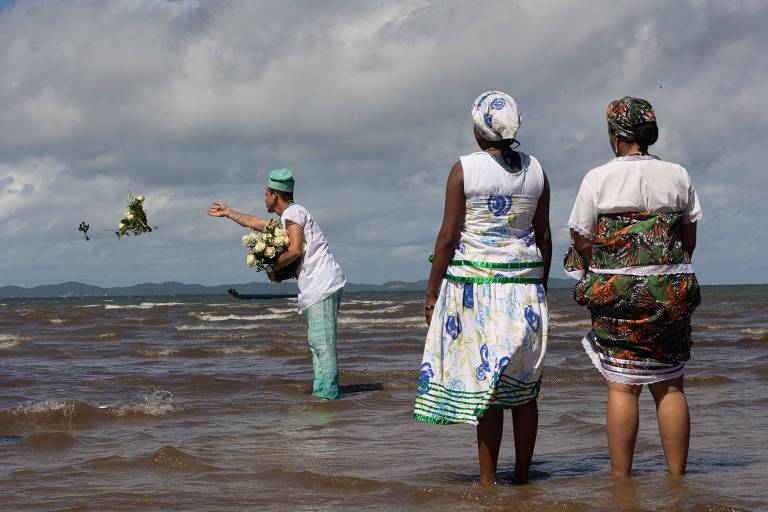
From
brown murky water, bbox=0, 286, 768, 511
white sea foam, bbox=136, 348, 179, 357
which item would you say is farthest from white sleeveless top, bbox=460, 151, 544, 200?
white sea foam, bbox=136, 348, 179, 357

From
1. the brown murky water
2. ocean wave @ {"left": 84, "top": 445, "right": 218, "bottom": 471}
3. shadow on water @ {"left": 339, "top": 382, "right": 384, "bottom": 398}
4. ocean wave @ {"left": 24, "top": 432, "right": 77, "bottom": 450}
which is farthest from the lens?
shadow on water @ {"left": 339, "top": 382, "right": 384, "bottom": 398}

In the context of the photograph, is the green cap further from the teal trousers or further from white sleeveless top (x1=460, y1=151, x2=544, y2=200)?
white sleeveless top (x1=460, y1=151, x2=544, y2=200)

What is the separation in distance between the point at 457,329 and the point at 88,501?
1.83 m

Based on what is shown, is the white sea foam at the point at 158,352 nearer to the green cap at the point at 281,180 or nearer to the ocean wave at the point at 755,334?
the green cap at the point at 281,180

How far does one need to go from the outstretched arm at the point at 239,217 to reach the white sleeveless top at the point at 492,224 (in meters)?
3.56

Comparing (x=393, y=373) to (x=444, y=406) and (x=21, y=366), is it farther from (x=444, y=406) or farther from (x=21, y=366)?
(x=444, y=406)

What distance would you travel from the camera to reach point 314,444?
590 centimetres

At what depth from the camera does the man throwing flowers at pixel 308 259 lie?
24.4ft

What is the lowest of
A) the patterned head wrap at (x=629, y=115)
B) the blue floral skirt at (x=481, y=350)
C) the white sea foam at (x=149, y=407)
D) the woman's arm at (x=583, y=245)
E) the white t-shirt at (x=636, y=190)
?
the white sea foam at (x=149, y=407)

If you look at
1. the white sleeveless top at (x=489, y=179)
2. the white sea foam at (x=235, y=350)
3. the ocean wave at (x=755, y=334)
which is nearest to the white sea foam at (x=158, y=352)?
the white sea foam at (x=235, y=350)

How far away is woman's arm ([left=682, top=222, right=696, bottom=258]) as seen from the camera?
411 cm

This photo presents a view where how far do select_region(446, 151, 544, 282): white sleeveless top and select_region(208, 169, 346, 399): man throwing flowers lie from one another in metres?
3.39

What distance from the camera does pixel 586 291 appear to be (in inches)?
164

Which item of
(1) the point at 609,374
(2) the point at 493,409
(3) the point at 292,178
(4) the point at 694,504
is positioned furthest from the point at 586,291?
(3) the point at 292,178
